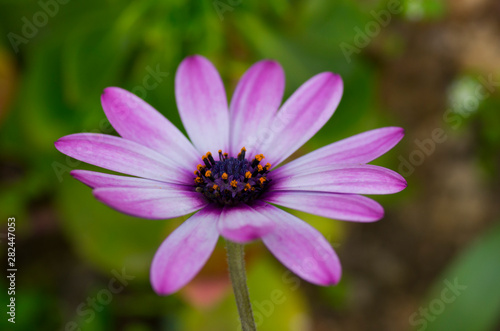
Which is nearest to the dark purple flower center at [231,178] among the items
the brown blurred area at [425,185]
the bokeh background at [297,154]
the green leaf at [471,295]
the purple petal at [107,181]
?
the purple petal at [107,181]

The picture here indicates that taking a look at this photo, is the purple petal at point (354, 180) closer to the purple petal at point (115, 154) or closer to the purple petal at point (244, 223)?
the purple petal at point (244, 223)

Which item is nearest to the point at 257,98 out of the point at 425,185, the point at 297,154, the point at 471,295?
the point at 297,154

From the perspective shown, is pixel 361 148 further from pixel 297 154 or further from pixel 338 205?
pixel 297 154

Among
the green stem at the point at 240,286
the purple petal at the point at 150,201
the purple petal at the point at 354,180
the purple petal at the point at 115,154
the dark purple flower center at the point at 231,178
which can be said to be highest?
the purple petal at the point at 115,154

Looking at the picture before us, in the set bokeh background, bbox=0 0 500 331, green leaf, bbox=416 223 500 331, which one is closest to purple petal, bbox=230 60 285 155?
bokeh background, bbox=0 0 500 331

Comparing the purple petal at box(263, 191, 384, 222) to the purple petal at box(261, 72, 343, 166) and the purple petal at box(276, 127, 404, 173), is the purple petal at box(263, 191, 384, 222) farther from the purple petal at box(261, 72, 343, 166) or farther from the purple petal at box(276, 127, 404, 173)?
the purple petal at box(261, 72, 343, 166)

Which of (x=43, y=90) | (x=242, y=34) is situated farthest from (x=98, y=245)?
(x=242, y=34)
